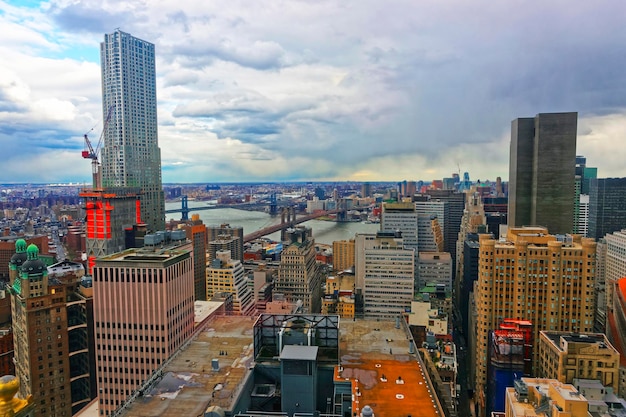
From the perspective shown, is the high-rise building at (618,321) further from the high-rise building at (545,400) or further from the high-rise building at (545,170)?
the high-rise building at (545,400)

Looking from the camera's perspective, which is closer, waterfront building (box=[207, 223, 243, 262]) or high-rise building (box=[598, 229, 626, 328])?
high-rise building (box=[598, 229, 626, 328])

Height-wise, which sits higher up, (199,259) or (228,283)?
(199,259)

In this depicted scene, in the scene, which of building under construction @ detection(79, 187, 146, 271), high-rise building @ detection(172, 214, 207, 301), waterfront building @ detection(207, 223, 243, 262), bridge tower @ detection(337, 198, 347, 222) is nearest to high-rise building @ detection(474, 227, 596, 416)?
high-rise building @ detection(172, 214, 207, 301)

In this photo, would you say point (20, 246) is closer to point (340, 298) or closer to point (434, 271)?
point (340, 298)

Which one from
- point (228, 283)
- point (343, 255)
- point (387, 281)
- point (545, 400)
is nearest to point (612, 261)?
point (387, 281)

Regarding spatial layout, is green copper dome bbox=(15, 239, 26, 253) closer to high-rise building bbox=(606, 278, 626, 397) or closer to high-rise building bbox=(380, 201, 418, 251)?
high-rise building bbox=(606, 278, 626, 397)

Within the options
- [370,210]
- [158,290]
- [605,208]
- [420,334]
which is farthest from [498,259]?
[370,210]
